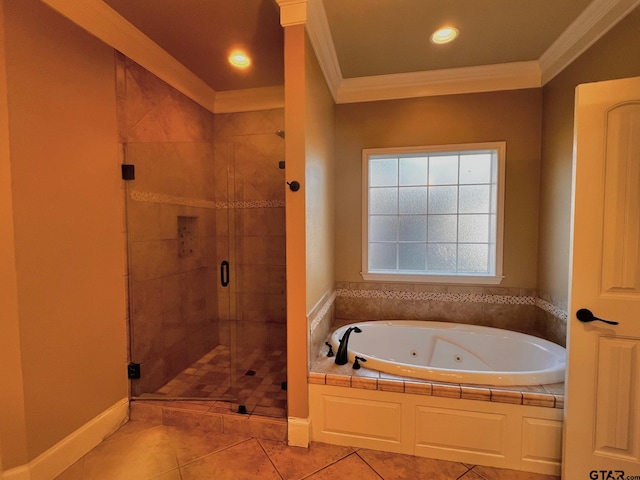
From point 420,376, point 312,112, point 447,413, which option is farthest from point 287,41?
point 447,413

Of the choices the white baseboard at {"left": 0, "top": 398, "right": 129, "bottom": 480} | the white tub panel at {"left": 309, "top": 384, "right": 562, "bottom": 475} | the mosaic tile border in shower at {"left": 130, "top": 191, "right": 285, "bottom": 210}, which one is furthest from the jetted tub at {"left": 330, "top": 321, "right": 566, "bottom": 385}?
the white baseboard at {"left": 0, "top": 398, "right": 129, "bottom": 480}

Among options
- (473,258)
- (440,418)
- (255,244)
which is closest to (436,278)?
(473,258)

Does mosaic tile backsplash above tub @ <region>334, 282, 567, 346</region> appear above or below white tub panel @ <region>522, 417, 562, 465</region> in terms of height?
above

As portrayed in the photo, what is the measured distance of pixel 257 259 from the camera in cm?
255

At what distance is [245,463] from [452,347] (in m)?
1.71

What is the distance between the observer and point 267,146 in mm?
2412

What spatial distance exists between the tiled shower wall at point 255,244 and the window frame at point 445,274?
30.8 inches

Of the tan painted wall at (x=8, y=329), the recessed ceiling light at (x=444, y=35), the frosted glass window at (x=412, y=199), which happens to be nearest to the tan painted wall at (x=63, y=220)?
the tan painted wall at (x=8, y=329)

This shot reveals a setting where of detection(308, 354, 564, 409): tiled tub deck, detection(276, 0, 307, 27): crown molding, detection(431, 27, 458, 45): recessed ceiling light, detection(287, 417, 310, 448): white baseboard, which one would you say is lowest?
detection(287, 417, 310, 448): white baseboard

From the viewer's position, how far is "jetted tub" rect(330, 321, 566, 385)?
211 centimetres

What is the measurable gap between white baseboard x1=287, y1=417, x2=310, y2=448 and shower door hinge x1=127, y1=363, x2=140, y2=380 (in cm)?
117

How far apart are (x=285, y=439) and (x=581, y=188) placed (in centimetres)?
213

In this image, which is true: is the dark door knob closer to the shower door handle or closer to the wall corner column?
the wall corner column

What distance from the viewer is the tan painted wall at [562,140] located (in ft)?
5.37
